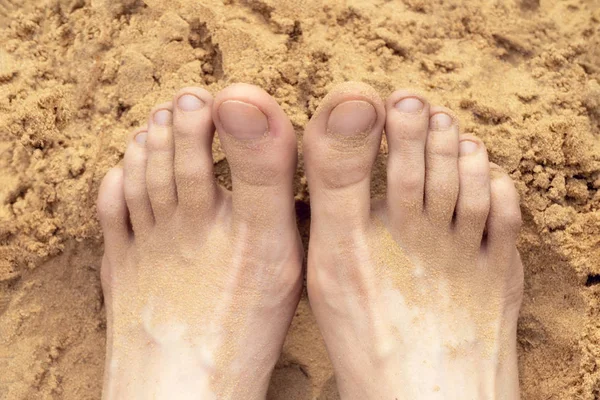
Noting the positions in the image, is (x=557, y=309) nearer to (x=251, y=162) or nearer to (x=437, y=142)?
(x=437, y=142)

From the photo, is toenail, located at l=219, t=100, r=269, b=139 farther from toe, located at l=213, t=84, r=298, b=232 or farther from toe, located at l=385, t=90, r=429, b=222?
toe, located at l=385, t=90, r=429, b=222

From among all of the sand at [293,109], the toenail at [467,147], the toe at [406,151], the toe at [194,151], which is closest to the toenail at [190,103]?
the toe at [194,151]

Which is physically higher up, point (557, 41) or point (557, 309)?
point (557, 41)

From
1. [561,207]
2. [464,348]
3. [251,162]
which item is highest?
[251,162]

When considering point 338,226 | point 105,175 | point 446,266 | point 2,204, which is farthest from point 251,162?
point 2,204

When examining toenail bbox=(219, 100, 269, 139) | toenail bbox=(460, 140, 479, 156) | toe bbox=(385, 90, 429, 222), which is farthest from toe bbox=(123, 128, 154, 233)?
toenail bbox=(460, 140, 479, 156)

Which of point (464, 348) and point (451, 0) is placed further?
point (451, 0)
